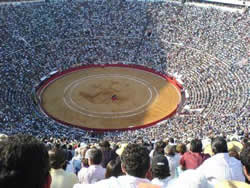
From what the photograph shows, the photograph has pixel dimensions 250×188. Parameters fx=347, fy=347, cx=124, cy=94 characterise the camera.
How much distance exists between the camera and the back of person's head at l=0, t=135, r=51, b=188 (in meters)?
4.52

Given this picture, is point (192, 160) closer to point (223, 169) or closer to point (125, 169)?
point (223, 169)

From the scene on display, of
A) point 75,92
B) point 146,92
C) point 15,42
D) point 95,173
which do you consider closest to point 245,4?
point 146,92

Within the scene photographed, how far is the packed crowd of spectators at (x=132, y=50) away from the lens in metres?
40.2

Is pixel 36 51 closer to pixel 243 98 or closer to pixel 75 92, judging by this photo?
pixel 75 92

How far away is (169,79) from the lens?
54.2 m

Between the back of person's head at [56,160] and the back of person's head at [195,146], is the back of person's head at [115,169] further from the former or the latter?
the back of person's head at [195,146]

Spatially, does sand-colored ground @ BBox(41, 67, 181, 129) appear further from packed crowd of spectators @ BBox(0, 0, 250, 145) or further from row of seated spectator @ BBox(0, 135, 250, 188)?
row of seated spectator @ BBox(0, 135, 250, 188)

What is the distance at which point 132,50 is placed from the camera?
199 ft

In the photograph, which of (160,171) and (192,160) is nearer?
(160,171)

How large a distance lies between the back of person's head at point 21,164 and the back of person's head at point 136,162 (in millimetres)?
2704

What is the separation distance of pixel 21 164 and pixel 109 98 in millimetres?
45525

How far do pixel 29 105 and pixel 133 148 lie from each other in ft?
132

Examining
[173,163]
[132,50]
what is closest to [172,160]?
[173,163]

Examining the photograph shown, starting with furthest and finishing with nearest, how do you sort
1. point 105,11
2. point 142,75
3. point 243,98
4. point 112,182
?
point 105,11, point 142,75, point 243,98, point 112,182
